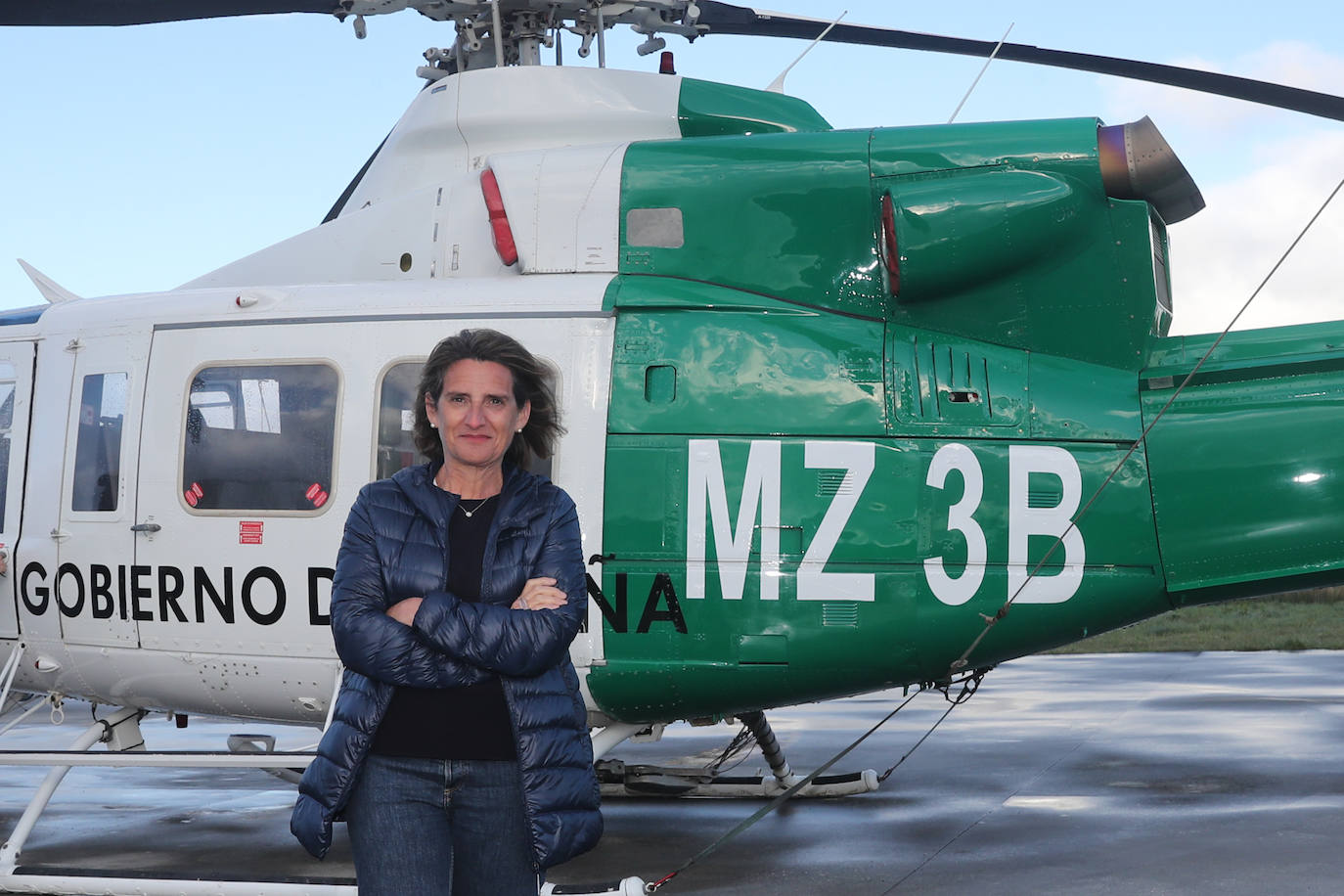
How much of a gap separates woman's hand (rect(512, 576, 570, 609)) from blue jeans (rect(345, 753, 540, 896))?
0.31 meters

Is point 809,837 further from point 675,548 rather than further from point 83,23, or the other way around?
point 83,23

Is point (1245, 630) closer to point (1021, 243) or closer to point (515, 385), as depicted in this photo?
point (1021, 243)

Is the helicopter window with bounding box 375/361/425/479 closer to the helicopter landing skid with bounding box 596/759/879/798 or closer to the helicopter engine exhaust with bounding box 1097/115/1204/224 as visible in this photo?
the helicopter landing skid with bounding box 596/759/879/798

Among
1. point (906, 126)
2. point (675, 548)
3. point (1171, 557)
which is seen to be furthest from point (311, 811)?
point (906, 126)

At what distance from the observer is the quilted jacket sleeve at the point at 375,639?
267 centimetres

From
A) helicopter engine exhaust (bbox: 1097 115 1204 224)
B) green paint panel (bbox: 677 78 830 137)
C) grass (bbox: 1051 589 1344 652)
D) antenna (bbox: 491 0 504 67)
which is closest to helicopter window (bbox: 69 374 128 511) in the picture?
antenna (bbox: 491 0 504 67)

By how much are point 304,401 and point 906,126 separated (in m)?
2.93

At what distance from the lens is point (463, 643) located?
104 inches

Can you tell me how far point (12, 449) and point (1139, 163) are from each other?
5.30 metres

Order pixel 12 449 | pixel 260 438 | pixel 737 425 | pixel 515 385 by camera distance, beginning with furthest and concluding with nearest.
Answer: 1. pixel 12 449
2. pixel 260 438
3. pixel 737 425
4. pixel 515 385

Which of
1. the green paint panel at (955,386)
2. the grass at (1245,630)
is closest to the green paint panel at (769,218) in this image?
the green paint panel at (955,386)

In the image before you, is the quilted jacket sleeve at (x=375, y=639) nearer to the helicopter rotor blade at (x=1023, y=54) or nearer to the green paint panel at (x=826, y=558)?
the green paint panel at (x=826, y=558)

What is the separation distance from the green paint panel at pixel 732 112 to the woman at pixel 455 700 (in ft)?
14.8

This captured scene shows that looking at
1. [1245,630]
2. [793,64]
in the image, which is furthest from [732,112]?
[1245,630]
